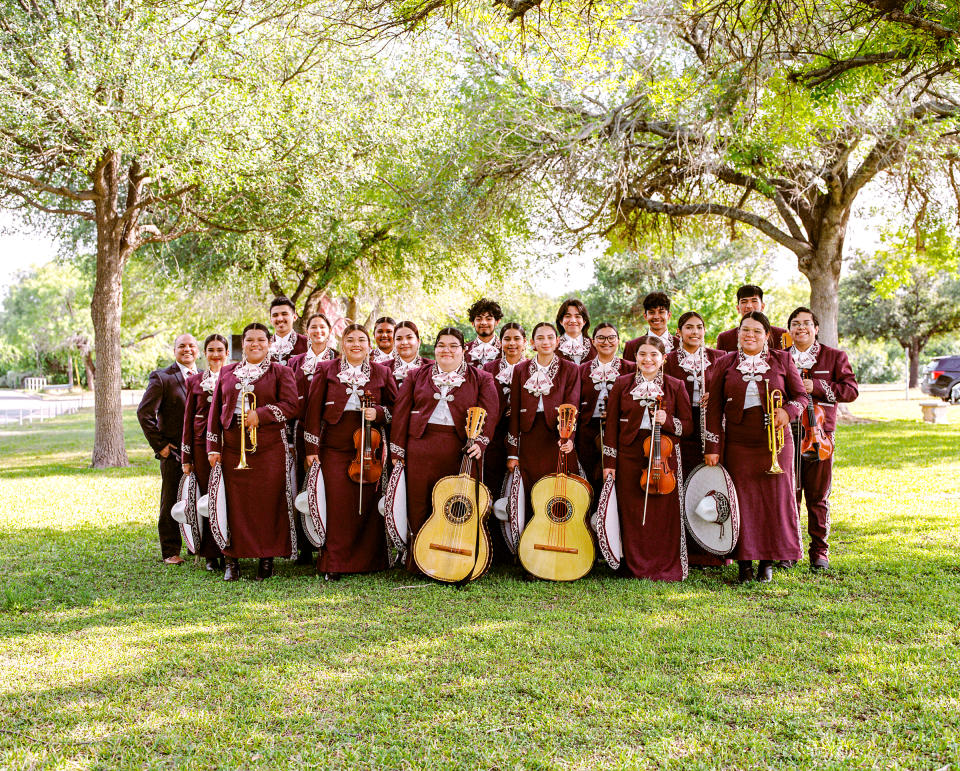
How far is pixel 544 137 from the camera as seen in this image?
13.2m

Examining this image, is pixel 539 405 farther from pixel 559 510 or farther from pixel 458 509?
pixel 458 509

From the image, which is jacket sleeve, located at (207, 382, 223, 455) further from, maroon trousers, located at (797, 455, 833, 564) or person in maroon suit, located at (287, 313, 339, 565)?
maroon trousers, located at (797, 455, 833, 564)

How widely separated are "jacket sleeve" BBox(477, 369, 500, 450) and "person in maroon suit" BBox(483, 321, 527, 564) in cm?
28

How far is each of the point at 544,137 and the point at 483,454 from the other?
27.0 ft

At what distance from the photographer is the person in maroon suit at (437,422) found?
20.6ft

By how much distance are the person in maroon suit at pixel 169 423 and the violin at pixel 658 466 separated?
390cm

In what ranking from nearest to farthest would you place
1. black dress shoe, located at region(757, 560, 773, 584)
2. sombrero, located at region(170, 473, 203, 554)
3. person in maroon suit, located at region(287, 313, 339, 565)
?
black dress shoe, located at region(757, 560, 773, 584) → sombrero, located at region(170, 473, 203, 554) → person in maroon suit, located at region(287, 313, 339, 565)

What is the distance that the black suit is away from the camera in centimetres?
698

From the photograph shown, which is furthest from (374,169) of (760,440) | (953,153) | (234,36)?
(760,440)

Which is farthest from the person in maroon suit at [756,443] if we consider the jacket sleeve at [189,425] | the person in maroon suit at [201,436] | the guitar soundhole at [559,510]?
the jacket sleeve at [189,425]

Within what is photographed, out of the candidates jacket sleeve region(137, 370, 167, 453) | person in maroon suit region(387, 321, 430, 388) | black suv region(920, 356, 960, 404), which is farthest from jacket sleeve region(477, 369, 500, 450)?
black suv region(920, 356, 960, 404)

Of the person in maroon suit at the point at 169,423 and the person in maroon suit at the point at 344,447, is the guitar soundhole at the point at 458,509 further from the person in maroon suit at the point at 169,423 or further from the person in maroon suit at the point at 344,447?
the person in maroon suit at the point at 169,423

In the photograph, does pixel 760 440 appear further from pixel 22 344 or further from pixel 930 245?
pixel 22 344

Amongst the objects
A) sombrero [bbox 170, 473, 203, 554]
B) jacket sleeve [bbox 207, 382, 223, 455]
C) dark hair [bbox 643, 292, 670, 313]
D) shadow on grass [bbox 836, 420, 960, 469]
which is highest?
dark hair [bbox 643, 292, 670, 313]
